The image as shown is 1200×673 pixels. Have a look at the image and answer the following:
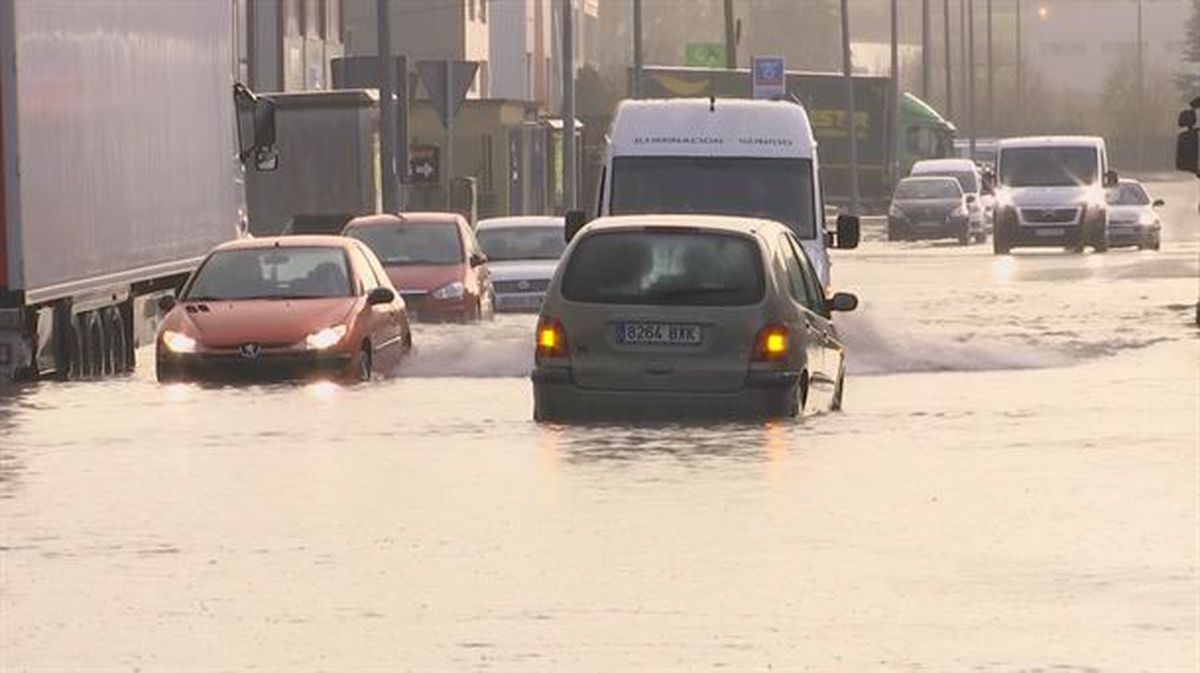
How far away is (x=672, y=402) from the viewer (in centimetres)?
2034

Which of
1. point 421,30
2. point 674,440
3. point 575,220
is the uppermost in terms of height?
point 421,30

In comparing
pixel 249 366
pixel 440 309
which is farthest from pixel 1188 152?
pixel 249 366

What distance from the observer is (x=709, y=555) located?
48.6 feet

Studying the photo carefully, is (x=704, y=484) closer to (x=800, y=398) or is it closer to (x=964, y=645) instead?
(x=800, y=398)

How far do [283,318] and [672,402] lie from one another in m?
5.79

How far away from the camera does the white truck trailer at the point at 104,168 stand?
23.4 m

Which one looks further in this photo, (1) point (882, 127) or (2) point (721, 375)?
(1) point (882, 127)

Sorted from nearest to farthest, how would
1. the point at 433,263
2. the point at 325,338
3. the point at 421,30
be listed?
the point at 325,338
the point at 433,263
the point at 421,30

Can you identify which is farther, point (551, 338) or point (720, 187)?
point (720, 187)

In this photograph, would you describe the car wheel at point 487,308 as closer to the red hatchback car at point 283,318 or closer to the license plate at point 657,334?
the red hatchback car at point 283,318

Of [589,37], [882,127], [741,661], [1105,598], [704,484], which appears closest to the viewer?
[741,661]

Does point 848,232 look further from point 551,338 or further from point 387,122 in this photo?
point 387,122

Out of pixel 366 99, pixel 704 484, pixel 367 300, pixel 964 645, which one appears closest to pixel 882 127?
pixel 366 99

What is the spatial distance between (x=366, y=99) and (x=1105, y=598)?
3585 centimetres
